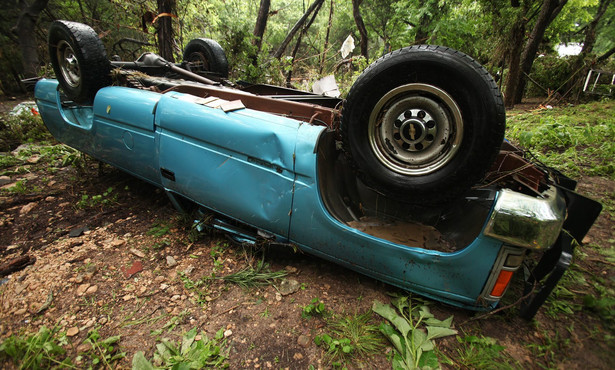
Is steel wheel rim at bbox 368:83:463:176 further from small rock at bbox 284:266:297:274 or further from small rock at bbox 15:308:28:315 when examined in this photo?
small rock at bbox 15:308:28:315

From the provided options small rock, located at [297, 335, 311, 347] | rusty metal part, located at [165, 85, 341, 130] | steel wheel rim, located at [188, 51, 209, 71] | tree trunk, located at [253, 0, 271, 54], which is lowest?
small rock, located at [297, 335, 311, 347]

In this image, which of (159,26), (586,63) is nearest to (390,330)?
(159,26)

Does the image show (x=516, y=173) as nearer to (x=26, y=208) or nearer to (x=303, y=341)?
(x=303, y=341)

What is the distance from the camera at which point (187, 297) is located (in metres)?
1.82

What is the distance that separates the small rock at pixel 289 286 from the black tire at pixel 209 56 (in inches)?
134

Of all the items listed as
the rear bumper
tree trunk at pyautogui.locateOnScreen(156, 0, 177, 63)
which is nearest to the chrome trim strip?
the rear bumper

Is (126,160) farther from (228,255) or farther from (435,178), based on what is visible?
(435,178)

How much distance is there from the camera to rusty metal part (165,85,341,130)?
79.2 inches

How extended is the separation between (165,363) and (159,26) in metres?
5.95

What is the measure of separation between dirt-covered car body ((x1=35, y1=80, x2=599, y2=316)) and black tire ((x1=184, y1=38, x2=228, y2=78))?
1.89 m

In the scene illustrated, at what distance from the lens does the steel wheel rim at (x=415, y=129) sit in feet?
5.04

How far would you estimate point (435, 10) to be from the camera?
10219mm

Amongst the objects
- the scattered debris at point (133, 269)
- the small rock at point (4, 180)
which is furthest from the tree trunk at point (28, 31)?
the scattered debris at point (133, 269)

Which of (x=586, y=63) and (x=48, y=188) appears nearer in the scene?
(x=48, y=188)
